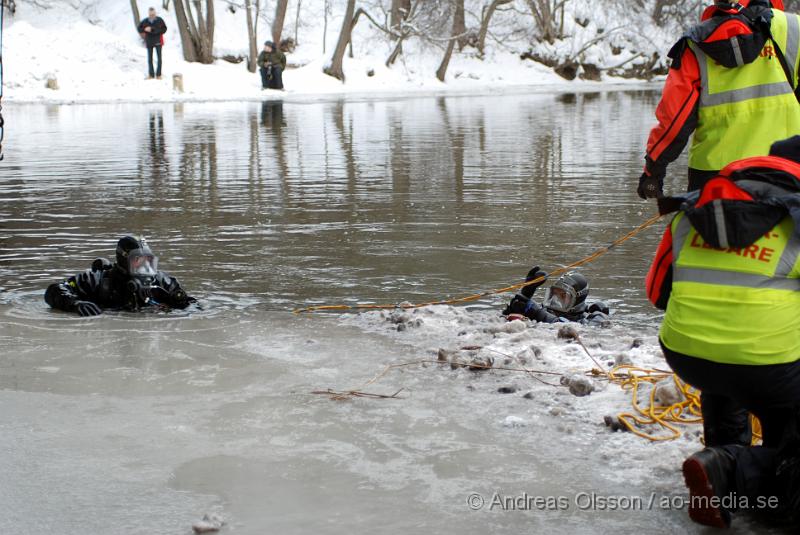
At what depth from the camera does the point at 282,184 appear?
48.6 feet

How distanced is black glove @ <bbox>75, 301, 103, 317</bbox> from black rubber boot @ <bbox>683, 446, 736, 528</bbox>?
5.04 m

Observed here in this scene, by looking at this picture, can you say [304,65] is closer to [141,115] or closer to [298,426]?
[141,115]

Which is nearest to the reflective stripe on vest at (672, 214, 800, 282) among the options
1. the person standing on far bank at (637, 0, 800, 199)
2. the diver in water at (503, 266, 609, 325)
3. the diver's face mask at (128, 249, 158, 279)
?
the person standing on far bank at (637, 0, 800, 199)

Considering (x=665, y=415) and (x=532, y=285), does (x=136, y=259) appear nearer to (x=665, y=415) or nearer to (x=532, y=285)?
(x=532, y=285)

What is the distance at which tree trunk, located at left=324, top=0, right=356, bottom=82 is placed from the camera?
44.8 meters

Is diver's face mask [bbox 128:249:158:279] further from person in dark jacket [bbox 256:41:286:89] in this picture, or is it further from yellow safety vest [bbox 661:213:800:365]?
person in dark jacket [bbox 256:41:286:89]

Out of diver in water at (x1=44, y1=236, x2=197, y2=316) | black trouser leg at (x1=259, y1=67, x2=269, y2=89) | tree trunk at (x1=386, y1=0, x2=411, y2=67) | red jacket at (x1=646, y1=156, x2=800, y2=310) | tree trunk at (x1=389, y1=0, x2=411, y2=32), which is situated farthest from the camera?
tree trunk at (x1=389, y1=0, x2=411, y2=32)

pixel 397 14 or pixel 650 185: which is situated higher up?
pixel 397 14

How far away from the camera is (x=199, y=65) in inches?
1789

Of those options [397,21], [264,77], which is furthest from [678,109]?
[397,21]

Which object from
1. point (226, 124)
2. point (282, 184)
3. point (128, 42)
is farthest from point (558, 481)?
Result: point (128, 42)

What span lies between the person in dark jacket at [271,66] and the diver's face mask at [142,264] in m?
34.0

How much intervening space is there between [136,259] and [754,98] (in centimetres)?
450

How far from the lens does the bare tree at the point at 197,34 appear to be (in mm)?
45281
